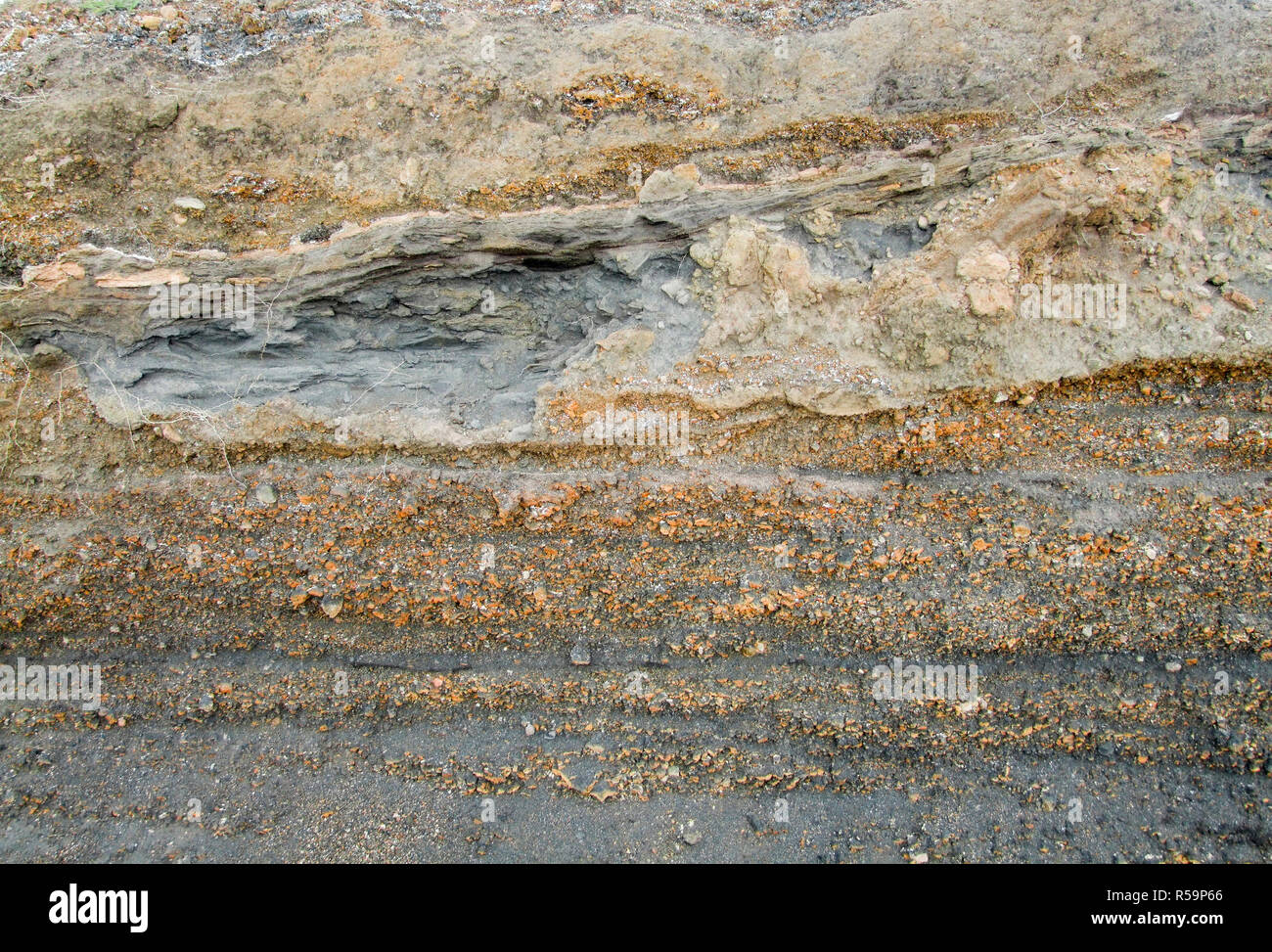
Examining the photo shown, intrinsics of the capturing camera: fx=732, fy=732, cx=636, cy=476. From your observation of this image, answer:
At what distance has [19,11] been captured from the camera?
12.5 feet

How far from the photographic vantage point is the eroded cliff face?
3613mm

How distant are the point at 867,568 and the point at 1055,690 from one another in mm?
1245

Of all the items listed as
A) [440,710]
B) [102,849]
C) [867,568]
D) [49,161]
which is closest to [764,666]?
[867,568]

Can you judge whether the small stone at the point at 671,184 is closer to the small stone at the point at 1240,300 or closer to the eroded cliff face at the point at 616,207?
the eroded cliff face at the point at 616,207

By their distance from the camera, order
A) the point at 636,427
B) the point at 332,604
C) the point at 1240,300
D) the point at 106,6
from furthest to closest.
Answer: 1. the point at 332,604
2. the point at 106,6
3. the point at 636,427
4. the point at 1240,300

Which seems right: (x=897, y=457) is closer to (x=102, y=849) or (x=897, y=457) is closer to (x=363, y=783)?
(x=363, y=783)

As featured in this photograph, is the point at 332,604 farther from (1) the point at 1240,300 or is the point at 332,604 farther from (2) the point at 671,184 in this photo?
(1) the point at 1240,300

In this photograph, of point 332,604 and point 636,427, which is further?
point 332,604

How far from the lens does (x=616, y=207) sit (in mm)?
3729

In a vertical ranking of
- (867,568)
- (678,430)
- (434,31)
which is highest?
(434,31)

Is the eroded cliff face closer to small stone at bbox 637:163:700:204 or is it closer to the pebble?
small stone at bbox 637:163:700:204

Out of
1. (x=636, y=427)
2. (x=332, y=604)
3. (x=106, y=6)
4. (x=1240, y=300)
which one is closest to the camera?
(x=1240, y=300)

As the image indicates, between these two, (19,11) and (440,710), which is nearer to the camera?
(19,11)

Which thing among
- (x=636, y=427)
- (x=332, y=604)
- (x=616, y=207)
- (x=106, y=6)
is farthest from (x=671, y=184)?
(x=106, y=6)
